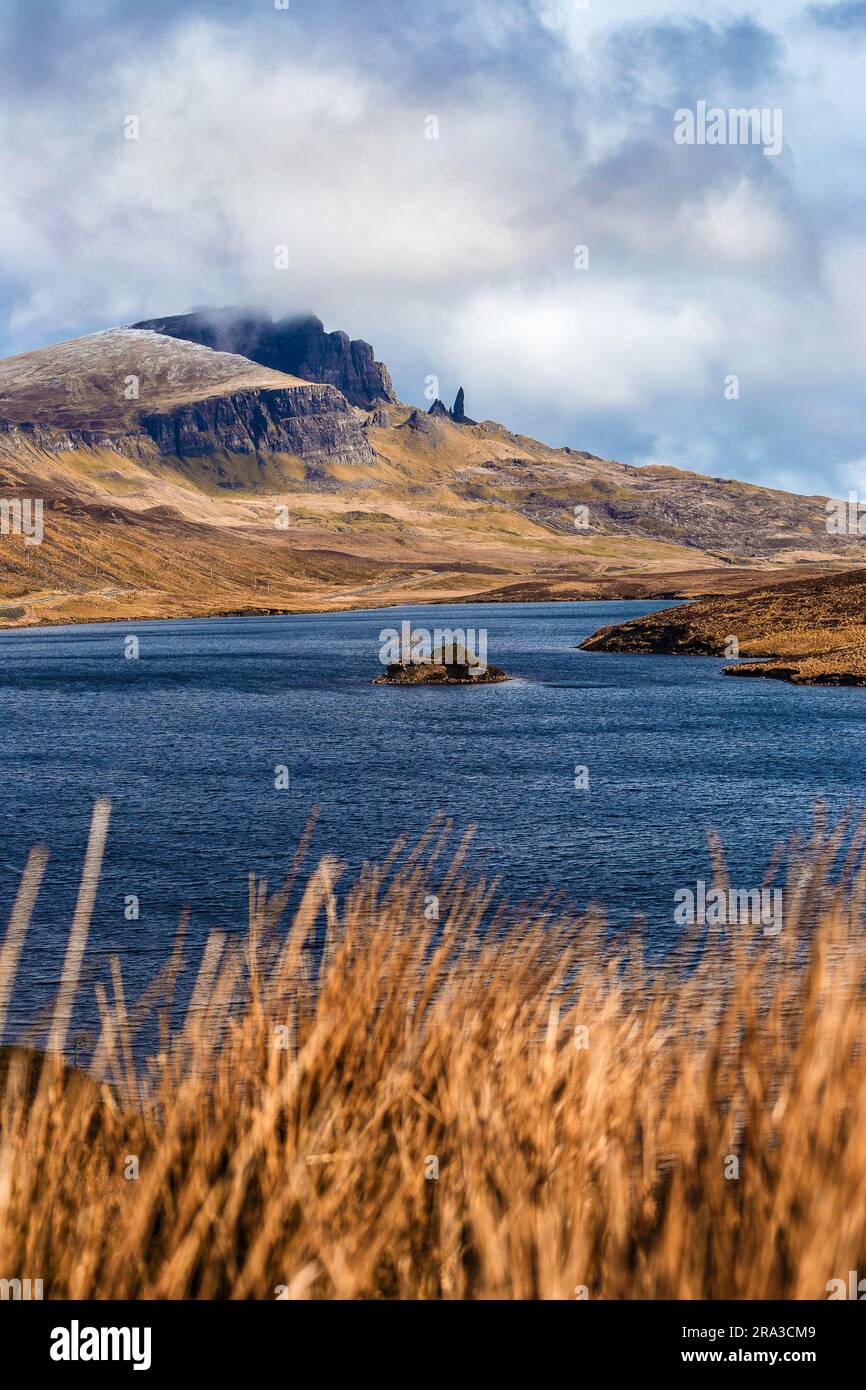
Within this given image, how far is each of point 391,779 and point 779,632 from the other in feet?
228

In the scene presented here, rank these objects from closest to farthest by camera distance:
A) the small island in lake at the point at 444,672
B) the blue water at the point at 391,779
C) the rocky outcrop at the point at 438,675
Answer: the blue water at the point at 391,779 → the rocky outcrop at the point at 438,675 → the small island in lake at the point at 444,672

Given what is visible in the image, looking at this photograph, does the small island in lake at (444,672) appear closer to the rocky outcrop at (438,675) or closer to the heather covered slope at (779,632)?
the rocky outcrop at (438,675)

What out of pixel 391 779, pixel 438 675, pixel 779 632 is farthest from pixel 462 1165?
pixel 779 632

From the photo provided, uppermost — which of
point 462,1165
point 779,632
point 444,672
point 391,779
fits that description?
point 779,632

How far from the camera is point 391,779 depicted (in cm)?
4378

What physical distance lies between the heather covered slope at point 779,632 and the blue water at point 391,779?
473 cm

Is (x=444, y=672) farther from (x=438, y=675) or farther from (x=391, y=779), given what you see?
(x=391, y=779)

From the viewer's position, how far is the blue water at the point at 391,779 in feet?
90.2

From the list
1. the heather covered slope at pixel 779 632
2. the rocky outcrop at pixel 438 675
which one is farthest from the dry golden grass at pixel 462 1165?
the heather covered slope at pixel 779 632

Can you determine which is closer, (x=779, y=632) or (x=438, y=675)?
(x=438, y=675)

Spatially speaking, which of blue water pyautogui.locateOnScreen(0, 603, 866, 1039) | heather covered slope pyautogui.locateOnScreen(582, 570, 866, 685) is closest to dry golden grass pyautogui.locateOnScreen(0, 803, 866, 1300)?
blue water pyautogui.locateOnScreen(0, 603, 866, 1039)

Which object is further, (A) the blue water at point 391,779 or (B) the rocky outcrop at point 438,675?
(B) the rocky outcrop at point 438,675

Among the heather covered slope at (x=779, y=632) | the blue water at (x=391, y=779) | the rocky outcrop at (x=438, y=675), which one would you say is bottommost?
the blue water at (x=391, y=779)

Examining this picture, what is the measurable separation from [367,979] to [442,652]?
266 ft
